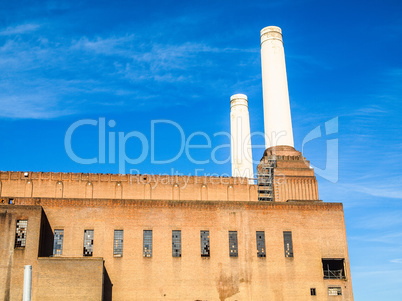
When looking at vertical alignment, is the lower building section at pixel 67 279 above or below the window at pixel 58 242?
below

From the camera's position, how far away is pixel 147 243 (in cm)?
3506

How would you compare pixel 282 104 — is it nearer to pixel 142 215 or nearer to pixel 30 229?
pixel 142 215

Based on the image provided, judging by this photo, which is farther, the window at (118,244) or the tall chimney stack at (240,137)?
the tall chimney stack at (240,137)

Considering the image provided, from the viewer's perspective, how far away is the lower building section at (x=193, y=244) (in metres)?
33.5

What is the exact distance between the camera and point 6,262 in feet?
101

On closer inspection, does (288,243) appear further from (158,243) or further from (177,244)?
(158,243)

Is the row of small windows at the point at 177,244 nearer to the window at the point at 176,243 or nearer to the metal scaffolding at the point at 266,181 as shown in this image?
the window at the point at 176,243

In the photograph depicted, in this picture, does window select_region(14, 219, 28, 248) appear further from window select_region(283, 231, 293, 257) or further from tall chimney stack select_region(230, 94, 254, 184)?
tall chimney stack select_region(230, 94, 254, 184)

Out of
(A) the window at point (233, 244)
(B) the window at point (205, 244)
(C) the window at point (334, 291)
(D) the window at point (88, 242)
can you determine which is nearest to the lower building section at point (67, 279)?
(D) the window at point (88, 242)

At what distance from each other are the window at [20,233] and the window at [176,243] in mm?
10014

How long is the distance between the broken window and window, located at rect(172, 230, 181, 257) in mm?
11041

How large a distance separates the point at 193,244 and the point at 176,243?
1.21m

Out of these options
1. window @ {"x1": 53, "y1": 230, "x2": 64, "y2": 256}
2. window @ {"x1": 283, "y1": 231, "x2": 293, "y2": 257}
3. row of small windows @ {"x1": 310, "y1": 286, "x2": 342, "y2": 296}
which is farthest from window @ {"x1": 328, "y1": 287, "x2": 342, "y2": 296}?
window @ {"x1": 53, "y1": 230, "x2": 64, "y2": 256}

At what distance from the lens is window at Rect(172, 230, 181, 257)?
1385 inches
